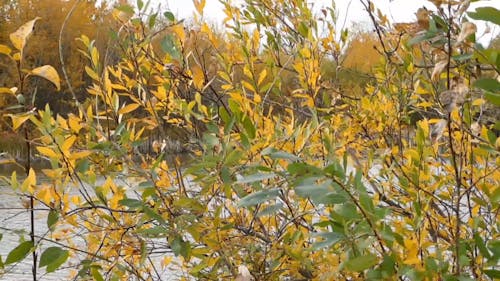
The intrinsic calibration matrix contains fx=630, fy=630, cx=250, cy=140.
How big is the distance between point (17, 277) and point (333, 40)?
238 inches

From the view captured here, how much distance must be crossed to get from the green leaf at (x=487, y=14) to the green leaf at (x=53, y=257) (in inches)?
25.0

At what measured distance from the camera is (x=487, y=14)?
65 centimetres

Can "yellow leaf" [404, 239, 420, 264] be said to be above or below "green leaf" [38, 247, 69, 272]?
below

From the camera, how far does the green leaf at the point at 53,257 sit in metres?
0.92

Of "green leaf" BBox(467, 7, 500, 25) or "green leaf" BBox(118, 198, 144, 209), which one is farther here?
A: "green leaf" BBox(118, 198, 144, 209)

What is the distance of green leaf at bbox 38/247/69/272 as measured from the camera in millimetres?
917

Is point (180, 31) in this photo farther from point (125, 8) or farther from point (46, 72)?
point (46, 72)

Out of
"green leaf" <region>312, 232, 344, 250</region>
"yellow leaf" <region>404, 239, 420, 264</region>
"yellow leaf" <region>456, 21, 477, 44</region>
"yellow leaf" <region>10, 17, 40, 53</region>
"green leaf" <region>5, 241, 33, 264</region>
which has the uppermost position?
"yellow leaf" <region>10, 17, 40, 53</region>

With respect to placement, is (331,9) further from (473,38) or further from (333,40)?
(473,38)

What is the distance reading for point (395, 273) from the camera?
89 cm

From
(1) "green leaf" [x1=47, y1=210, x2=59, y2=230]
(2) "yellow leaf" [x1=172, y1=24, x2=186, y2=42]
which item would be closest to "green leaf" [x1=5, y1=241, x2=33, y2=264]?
(1) "green leaf" [x1=47, y1=210, x2=59, y2=230]

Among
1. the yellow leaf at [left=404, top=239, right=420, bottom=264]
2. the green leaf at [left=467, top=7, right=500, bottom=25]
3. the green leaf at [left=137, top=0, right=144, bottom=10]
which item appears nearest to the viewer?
the green leaf at [left=467, top=7, right=500, bottom=25]

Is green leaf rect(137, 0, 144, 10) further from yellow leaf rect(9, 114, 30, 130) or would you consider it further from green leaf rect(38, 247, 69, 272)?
green leaf rect(38, 247, 69, 272)

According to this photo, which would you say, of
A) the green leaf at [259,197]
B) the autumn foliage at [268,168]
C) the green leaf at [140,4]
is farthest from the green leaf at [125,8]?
the green leaf at [259,197]
